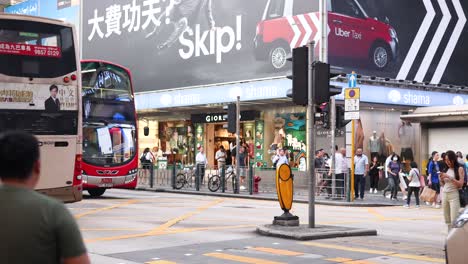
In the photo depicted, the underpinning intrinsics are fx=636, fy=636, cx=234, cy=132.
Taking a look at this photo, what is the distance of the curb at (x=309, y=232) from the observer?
33.7 ft

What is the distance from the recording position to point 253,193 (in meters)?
23.6

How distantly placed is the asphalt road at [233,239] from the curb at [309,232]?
0.17 m

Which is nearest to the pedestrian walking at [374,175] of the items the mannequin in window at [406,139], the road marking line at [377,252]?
the mannequin in window at [406,139]

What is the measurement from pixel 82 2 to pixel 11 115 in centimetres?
2972

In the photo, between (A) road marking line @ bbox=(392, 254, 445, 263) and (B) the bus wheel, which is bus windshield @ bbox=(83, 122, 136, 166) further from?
(A) road marking line @ bbox=(392, 254, 445, 263)

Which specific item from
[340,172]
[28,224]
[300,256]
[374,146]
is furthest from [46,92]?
[374,146]

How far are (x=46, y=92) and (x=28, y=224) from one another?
9978mm

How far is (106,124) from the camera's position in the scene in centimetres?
1942

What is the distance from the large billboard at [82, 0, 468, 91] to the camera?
27.0 metres

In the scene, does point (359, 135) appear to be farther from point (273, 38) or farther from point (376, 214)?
point (376, 214)

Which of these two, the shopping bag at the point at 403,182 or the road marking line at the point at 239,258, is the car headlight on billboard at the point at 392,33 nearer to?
the shopping bag at the point at 403,182

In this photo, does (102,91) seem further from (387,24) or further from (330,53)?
(387,24)

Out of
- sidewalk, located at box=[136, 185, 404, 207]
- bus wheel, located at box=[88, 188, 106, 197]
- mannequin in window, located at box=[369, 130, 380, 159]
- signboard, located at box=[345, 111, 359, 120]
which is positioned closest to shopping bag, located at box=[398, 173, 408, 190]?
sidewalk, located at box=[136, 185, 404, 207]

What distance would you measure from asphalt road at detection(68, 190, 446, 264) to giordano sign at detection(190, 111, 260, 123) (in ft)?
45.4
